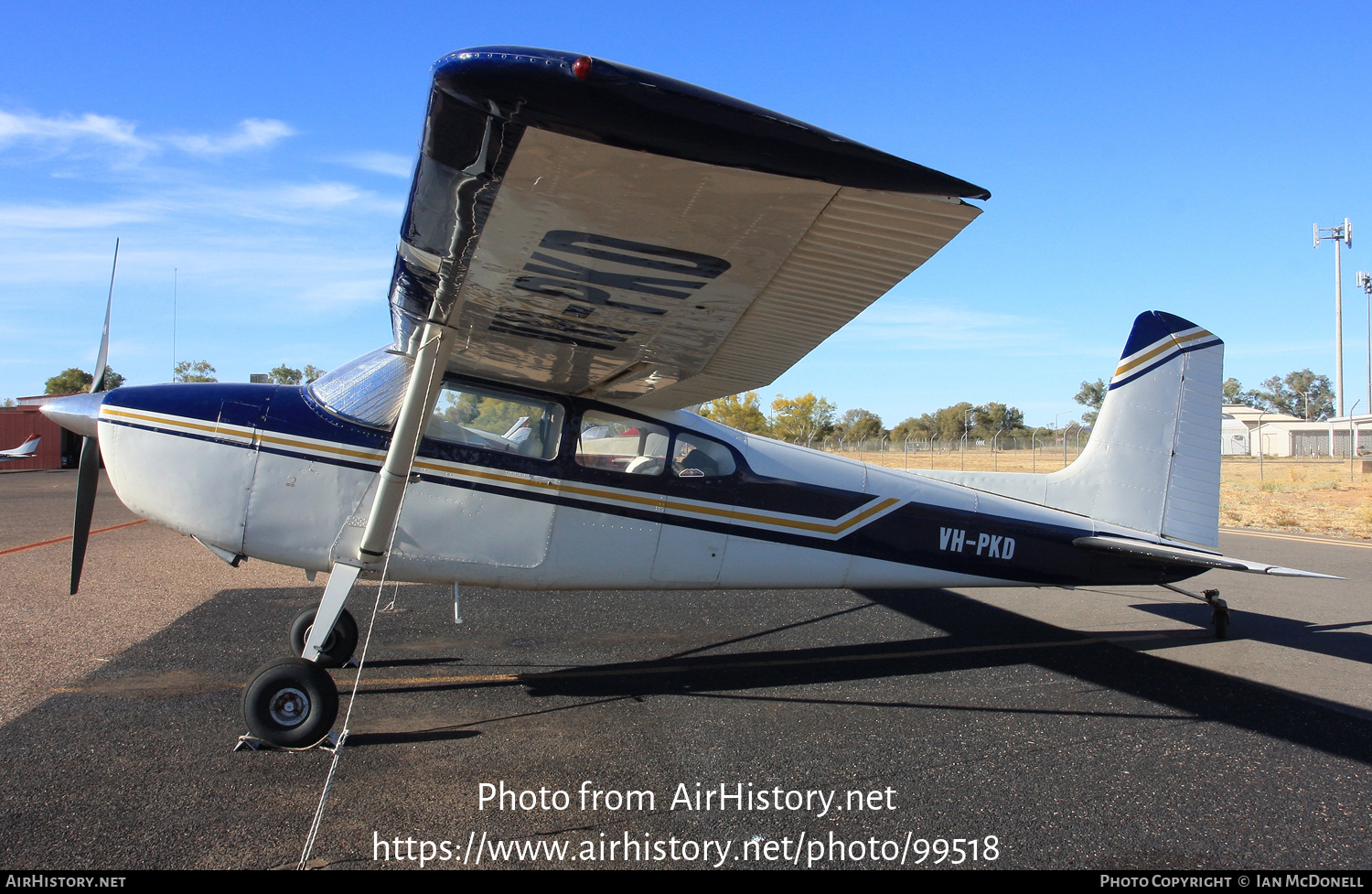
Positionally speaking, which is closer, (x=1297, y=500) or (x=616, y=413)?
(x=616, y=413)

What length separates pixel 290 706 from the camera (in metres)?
3.94

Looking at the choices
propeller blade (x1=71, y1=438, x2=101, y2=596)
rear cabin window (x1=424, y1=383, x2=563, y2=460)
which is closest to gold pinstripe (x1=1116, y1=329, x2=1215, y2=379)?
rear cabin window (x1=424, y1=383, x2=563, y2=460)

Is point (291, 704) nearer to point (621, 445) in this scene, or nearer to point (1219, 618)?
point (621, 445)

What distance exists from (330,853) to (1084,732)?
3.86 metres

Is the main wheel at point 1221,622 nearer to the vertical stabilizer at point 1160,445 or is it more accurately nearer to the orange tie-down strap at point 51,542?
the vertical stabilizer at point 1160,445

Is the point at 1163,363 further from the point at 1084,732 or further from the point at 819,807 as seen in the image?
the point at 819,807

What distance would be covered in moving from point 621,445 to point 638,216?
8.94 feet

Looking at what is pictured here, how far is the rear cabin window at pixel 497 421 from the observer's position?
477 centimetres

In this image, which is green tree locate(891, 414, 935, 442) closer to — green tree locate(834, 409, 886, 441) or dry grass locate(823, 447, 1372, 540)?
green tree locate(834, 409, 886, 441)

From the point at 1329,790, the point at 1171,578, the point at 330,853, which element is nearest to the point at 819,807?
the point at 330,853

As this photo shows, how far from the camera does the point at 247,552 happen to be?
4512mm

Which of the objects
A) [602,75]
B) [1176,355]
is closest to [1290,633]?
[1176,355]

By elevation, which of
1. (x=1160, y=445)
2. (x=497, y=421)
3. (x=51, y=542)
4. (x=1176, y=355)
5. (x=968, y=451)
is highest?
(x=968, y=451)

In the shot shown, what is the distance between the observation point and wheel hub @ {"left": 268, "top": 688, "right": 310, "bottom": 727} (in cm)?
389
